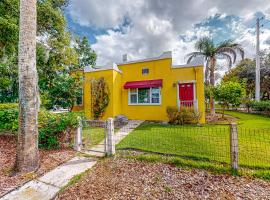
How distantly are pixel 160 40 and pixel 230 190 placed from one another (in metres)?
15.5

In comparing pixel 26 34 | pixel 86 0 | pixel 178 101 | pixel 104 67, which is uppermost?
pixel 86 0

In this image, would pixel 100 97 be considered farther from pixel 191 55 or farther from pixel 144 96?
pixel 191 55

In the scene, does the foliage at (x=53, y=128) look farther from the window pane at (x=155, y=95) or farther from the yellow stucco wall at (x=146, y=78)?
the window pane at (x=155, y=95)

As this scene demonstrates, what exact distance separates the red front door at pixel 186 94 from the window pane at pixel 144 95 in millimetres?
2550

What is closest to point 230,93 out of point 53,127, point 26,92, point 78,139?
point 78,139

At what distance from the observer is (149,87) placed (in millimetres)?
12562

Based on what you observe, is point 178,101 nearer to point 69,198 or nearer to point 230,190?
point 230,190

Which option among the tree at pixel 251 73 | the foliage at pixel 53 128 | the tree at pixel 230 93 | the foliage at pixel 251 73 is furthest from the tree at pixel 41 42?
the foliage at pixel 251 73

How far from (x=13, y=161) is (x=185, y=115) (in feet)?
29.8

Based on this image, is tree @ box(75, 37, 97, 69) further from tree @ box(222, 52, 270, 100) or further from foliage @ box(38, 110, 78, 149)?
tree @ box(222, 52, 270, 100)

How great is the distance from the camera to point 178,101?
38.2ft

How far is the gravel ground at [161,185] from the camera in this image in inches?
118

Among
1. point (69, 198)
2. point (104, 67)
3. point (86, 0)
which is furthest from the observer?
point (104, 67)

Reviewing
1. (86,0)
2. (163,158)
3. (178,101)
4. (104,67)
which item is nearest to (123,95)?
(104,67)
